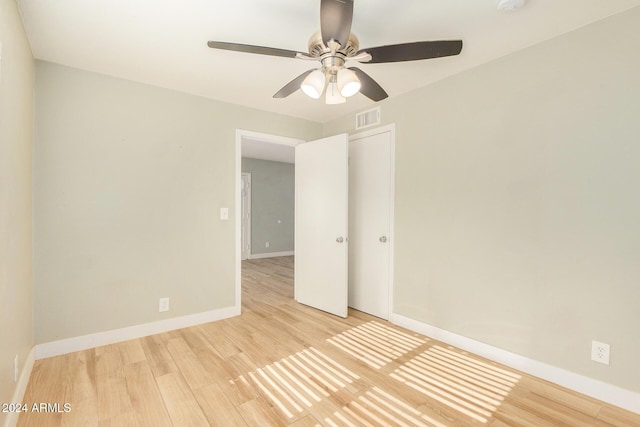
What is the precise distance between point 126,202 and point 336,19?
94.8 inches

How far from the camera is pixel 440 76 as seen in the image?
2607 mm

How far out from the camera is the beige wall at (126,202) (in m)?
2.37

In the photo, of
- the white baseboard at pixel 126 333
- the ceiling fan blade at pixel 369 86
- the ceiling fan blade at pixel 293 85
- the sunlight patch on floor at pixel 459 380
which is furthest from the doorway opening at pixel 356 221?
the ceiling fan blade at pixel 293 85

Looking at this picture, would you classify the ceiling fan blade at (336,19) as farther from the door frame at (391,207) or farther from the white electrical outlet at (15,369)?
the white electrical outlet at (15,369)

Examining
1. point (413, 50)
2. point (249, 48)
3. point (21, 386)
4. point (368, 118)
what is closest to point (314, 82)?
point (249, 48)

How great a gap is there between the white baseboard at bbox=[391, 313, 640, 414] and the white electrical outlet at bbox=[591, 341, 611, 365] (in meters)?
0.14

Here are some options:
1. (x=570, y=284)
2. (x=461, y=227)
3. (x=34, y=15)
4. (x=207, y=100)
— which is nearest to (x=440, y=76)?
(x=461, y=227)

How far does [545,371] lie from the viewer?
2049 mm

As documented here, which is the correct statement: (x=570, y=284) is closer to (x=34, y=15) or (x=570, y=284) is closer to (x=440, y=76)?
(x=440, y=76)

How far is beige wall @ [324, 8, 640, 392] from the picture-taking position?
1.77 meters

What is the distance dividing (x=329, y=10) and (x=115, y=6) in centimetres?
140

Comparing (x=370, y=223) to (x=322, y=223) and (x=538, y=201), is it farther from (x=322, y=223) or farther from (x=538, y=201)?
(x=538, y=201)

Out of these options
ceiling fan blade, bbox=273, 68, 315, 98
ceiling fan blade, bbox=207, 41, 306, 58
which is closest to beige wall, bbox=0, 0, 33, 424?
ceiling fan blade, bbox=207, 41, 306, 58

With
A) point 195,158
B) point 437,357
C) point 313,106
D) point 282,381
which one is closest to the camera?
point 282,381
